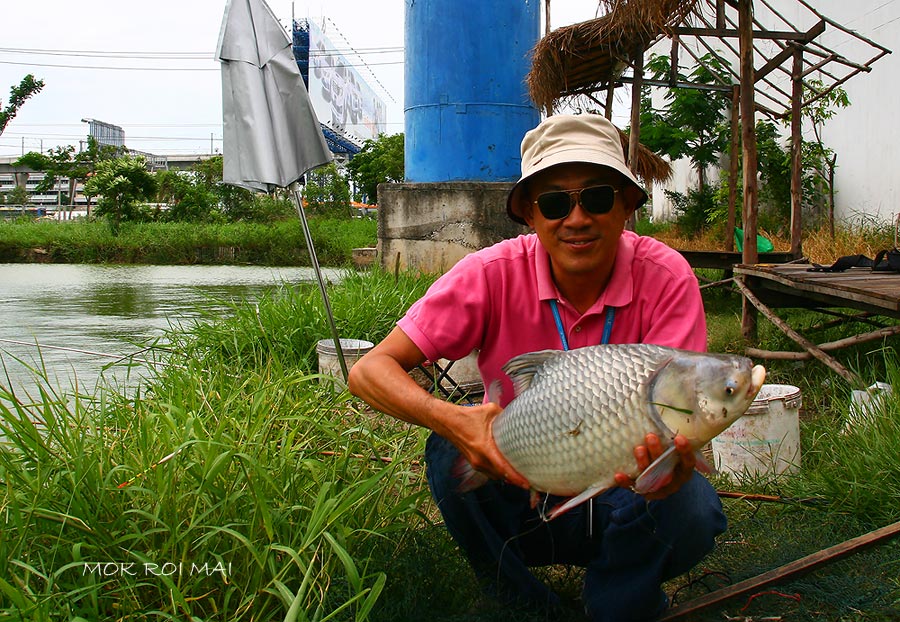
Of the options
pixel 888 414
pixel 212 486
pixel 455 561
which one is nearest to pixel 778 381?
pixel 888 414

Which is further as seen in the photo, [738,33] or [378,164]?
[378,164]

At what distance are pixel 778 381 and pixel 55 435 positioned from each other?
374 centimetres

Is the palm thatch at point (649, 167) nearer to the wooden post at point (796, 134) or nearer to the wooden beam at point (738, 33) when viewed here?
the wooden post at point (796, 134)

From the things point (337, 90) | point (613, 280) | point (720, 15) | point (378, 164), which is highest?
point (337, 90)

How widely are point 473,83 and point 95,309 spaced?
5284 millimetres

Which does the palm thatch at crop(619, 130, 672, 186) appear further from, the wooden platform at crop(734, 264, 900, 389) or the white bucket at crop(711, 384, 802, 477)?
the white bucket at crop(711, 384, 802, 477)

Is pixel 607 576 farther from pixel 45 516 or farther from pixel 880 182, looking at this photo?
pixel 880 182

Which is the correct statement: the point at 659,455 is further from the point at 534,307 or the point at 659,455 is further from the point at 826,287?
the point at 826,287

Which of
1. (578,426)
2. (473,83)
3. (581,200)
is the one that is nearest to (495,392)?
(578,426)

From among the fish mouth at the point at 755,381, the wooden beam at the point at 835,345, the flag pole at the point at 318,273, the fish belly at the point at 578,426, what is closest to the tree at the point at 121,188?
the flag pole at the point at 318,273

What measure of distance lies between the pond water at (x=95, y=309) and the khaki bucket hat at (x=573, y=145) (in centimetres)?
164

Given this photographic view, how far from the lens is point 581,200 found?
1960 millimetres

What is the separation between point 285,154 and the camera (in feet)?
13.6

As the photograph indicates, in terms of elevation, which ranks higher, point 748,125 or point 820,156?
point 820,156
